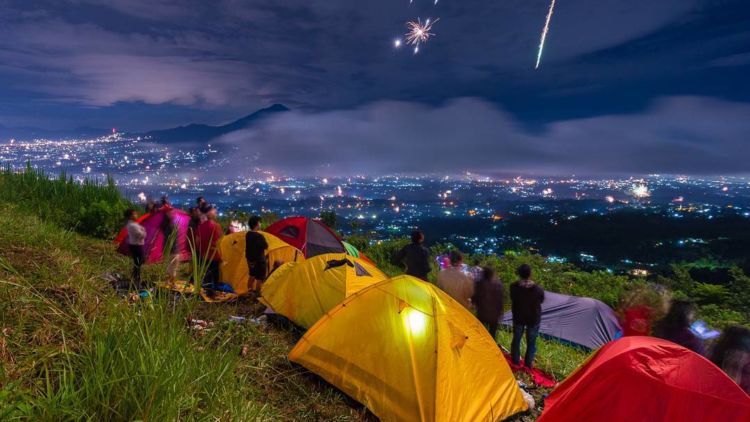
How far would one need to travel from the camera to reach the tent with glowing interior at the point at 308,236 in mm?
10055

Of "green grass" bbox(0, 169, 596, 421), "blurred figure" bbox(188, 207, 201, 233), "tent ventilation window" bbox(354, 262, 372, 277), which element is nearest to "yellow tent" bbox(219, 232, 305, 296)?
"blurred figure" bbox(188, 207, 201, 233)

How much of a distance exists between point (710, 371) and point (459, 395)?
2.46 meters

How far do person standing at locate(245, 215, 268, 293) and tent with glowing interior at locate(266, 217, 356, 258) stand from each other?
2156 millimetres

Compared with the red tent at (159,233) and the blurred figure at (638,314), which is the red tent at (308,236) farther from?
the blurred figure at (638,314)

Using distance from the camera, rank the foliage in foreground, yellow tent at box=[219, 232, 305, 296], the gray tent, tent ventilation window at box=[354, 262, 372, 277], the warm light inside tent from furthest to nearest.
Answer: the gray tent
the foliage in foreground
yellow tent at box=[219, 232, 305, 296]
tent ventilation window at box=[354, 262, 372, 277]
the warm light inside tent

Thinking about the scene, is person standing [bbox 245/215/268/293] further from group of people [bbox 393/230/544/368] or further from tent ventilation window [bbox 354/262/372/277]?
group of people [bbox 393/230/544/368]

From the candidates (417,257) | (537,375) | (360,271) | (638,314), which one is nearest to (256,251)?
(360,271)

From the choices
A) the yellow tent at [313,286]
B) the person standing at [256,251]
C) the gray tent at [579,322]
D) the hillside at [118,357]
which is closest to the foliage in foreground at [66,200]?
the hillside at [118,357]

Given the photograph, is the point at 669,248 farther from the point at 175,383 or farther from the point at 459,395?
the point at 175,383

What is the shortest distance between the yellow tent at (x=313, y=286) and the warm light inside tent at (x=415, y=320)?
1.71m

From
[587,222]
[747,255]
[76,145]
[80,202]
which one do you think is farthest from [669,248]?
[76,145]

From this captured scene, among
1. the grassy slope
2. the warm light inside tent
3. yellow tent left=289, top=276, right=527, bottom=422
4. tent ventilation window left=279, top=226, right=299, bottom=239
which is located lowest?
yellow tent left=289, top=276, right=527, bottom=422

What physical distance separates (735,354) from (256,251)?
7324 mm

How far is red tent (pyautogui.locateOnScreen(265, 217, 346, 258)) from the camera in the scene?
10.1m
